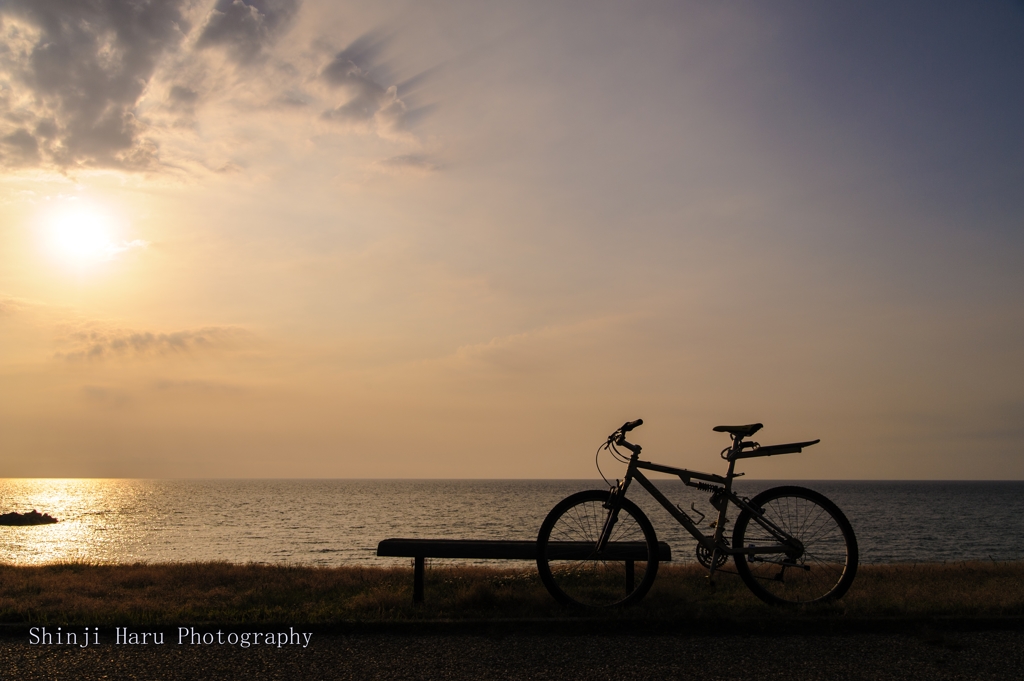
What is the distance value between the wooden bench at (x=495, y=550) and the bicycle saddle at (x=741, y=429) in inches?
53.2

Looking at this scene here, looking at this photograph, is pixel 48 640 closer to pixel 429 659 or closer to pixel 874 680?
pixel 429 659

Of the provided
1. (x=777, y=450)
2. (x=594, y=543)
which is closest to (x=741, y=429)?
(x=777, y=450)

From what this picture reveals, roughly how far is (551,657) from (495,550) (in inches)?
93.4

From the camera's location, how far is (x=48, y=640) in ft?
19.7

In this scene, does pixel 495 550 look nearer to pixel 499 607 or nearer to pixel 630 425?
pixel 499 607

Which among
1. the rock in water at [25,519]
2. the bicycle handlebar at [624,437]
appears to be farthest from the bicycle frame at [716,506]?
the rock in water at [25,519]

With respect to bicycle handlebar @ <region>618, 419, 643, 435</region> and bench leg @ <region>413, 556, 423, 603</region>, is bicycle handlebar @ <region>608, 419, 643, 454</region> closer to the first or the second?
bicycle handlebar @ <region>618, 419, 643, 435</region>

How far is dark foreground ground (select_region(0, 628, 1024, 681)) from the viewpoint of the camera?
5016mm

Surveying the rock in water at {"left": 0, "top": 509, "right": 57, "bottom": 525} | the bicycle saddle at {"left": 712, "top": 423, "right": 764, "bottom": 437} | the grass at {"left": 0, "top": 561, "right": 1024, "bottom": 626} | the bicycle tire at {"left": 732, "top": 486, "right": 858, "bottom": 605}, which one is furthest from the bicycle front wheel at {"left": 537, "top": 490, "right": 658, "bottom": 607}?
the rock in water at {"left": 0, "top": 509, "right": 57, "bottom": 525}

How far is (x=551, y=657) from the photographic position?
5.39 metres

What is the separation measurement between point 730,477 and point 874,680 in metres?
2.65

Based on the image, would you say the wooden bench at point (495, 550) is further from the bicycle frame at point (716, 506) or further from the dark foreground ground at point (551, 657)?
the dark foreground ground at point (551, 657)

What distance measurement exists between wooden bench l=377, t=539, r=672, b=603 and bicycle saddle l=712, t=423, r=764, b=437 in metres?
1.35

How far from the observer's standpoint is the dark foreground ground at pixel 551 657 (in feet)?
16.5
